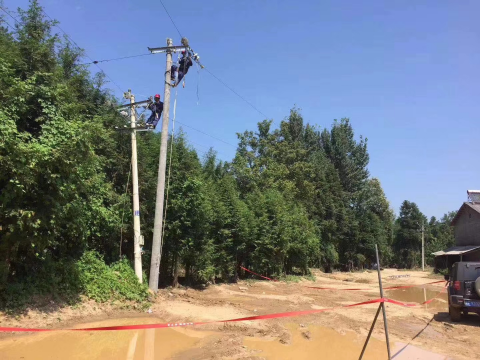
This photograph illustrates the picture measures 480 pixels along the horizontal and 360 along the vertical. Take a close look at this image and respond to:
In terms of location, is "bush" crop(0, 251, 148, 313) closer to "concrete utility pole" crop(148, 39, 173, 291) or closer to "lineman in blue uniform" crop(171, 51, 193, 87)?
"concrete utility pole" crop(148, 39, 173, 291)

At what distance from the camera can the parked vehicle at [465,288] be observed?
1075cm

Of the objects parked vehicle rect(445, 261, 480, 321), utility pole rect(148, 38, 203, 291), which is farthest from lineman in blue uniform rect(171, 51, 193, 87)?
parked vehicle rect(445, 261, 480, 321)

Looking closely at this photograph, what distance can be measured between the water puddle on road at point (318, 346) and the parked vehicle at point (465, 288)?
392cm

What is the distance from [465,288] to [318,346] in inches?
222

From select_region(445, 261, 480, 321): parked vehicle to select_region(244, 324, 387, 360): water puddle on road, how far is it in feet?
12.9

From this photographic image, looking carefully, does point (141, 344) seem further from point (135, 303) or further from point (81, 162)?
point (81, 162)

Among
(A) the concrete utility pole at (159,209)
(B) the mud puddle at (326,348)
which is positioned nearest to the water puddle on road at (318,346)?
(B) the mud puddle at (326,348)

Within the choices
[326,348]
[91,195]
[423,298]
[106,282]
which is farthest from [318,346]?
[423,298]

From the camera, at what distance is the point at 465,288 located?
10891 mm

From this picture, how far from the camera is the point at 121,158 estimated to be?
48.0 feet

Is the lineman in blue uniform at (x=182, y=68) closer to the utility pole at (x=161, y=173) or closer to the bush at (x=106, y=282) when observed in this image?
the utility pole at (x=161, y=173)

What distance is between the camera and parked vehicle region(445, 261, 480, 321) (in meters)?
10.8

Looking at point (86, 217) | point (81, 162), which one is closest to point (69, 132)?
point (81, 162)

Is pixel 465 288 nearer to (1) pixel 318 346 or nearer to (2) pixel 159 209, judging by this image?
(1) pixel 318 346
